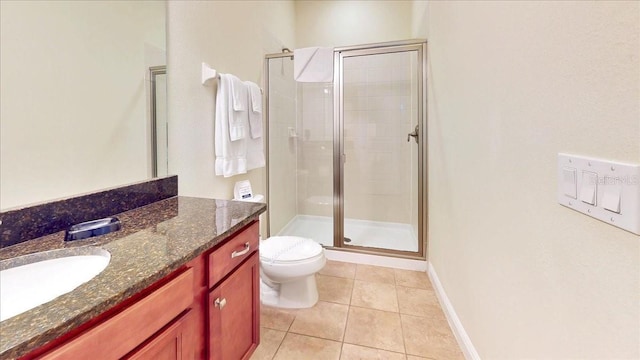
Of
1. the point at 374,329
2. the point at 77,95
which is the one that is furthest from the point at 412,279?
the point at 77,95

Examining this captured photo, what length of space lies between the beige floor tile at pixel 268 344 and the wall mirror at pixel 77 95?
1.06 m

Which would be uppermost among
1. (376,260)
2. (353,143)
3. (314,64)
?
(314,64)

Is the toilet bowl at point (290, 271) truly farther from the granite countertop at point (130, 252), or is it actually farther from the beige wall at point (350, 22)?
the beige wall at point (350, 22)

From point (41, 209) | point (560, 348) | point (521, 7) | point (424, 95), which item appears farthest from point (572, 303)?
point (424, 95)

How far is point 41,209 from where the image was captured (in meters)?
0.85

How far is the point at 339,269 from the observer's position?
235 cm

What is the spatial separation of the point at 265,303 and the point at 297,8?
3381 mm

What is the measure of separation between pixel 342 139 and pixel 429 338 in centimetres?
170

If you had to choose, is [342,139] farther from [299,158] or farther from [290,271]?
[290,271]

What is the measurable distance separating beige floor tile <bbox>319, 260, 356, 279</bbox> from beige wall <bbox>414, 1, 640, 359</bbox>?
36.5 inches

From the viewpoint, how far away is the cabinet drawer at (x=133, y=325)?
496 mm

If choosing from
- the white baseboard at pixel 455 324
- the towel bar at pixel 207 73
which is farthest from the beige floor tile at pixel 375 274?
the towel bar at pixel 207 73

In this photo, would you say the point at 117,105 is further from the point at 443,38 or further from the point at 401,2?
the point at 401,2

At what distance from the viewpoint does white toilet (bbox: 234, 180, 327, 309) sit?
1.65 meters
